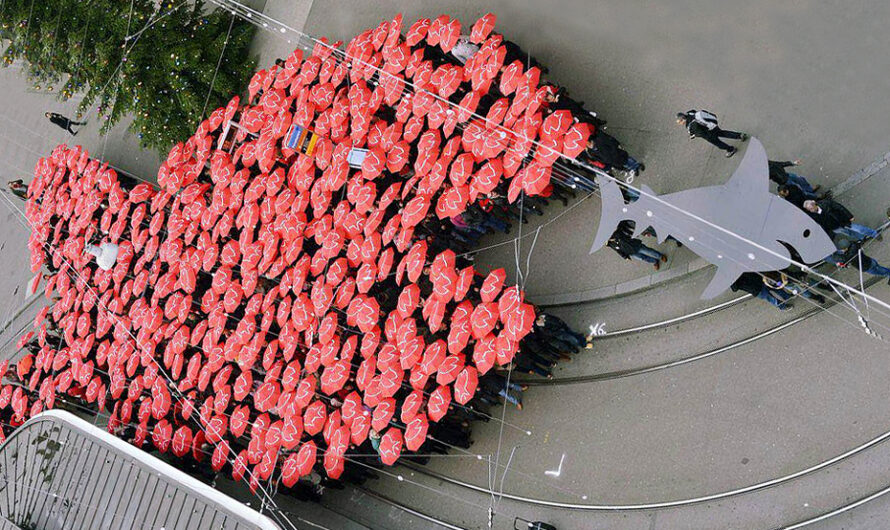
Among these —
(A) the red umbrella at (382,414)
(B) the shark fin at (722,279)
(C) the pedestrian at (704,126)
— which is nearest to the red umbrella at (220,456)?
(A) the red umbrella at (382,414)

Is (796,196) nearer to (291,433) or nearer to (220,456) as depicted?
(291,433)

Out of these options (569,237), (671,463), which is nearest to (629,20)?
(569,237)

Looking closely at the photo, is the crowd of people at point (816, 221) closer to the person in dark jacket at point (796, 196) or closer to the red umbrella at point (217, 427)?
the person in dark jacket at point (796, 196)

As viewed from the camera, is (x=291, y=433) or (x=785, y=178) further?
(x=291, y=433)

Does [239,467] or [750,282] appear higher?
[750,282]

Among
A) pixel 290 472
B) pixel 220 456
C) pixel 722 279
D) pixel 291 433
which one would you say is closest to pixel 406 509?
pixel 290 472

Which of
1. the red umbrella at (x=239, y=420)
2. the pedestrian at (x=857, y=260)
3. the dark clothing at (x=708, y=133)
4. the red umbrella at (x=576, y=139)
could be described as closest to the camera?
the pedestrian at (x=857, y=260)

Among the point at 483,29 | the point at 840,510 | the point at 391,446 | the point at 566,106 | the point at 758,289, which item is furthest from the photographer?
the point at 483,29

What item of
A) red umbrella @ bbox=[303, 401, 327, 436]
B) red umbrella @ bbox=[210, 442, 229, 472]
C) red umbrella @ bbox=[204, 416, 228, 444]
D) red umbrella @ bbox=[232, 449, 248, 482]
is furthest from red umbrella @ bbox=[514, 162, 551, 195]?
red umbrella @ bbox=[210, 442, 229, 472]
